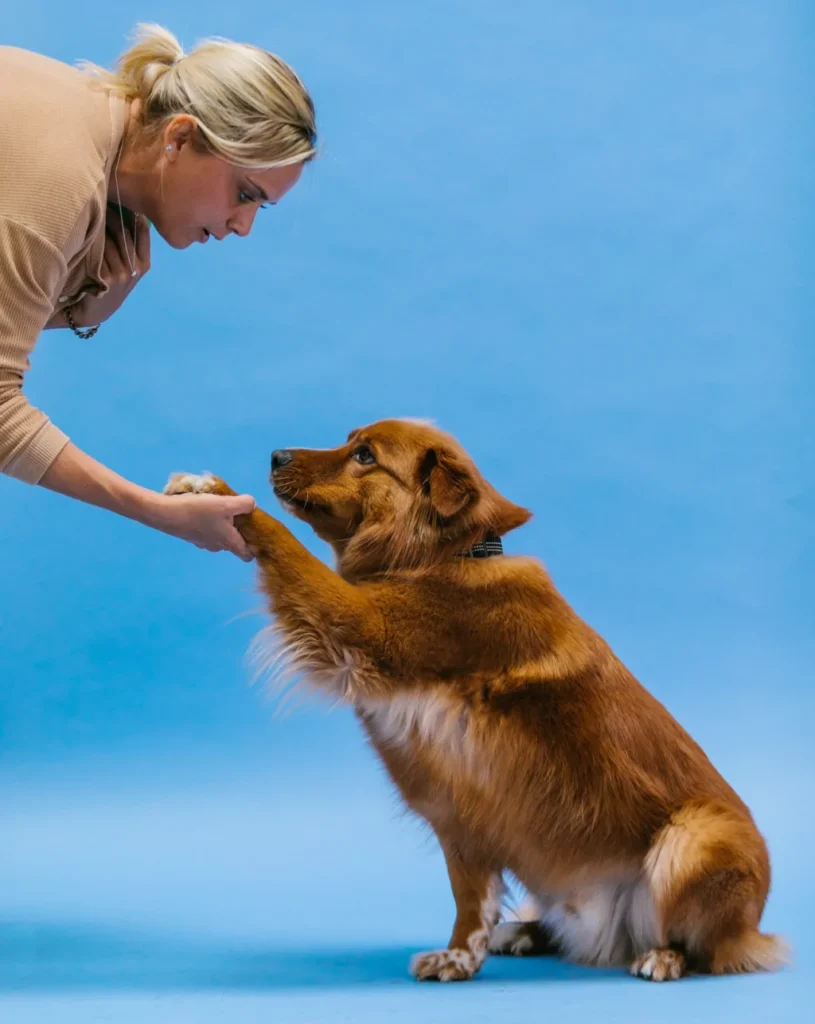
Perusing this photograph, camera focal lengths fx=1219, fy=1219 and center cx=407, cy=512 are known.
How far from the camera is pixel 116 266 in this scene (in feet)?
11.5

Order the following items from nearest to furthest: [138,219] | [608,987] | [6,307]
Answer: [6,307], [608,987], [138,219]

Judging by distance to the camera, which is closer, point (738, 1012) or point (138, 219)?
point (738, 1012)

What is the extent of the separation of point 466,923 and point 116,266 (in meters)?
2.14

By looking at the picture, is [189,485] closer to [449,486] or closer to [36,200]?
[449,486]

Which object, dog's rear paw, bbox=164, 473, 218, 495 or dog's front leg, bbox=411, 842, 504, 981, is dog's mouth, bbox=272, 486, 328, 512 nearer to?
dog's rear paw, bbox=164, 473, 218, 495

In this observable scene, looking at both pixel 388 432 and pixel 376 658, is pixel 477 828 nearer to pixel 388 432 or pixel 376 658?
pixel 376 658

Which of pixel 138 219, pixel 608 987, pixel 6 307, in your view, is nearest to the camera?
pixel 6 307

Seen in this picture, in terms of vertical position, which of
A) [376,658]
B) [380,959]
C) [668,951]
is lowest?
[380,959]

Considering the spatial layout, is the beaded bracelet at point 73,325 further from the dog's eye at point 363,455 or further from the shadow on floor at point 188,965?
the shadow on floor at point 188,965

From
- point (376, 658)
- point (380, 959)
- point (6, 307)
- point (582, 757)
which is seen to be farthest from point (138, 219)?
point (380, 959)

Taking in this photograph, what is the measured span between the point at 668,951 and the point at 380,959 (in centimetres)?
84

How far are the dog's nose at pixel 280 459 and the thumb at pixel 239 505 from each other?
271 millimetres

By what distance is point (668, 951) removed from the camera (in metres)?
3.42

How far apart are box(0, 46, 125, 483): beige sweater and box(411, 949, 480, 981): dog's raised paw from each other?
169 cm
